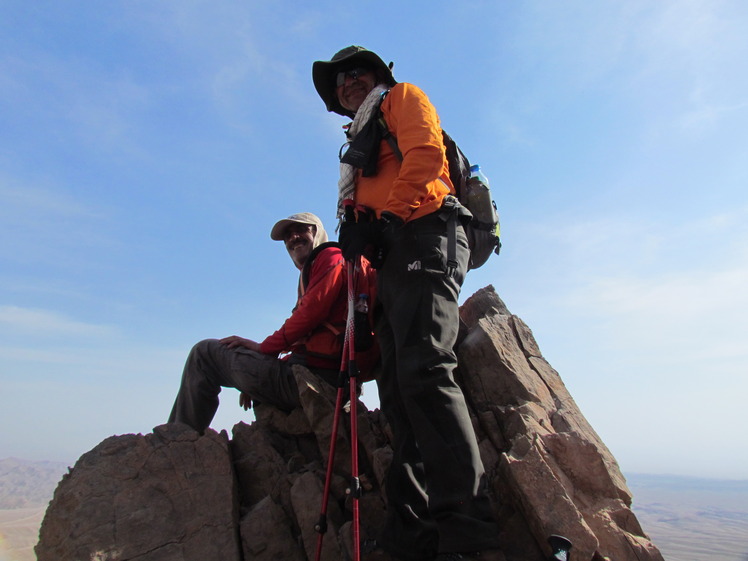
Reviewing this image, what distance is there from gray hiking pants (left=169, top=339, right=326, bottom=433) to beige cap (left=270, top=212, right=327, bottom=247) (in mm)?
1859

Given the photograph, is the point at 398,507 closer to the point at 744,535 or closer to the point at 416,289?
the point at 416,289

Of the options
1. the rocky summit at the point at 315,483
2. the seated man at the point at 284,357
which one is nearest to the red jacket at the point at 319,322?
the seated man at the point at 284,357

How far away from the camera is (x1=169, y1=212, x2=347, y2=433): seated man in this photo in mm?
6172

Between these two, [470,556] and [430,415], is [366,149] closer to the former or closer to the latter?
[430,415]

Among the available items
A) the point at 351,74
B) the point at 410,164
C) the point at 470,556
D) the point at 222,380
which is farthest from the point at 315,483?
the point at 351,74

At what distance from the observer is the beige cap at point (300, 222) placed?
720cm

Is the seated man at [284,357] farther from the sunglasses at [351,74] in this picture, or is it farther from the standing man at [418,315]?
the sunglasses at [351,74]

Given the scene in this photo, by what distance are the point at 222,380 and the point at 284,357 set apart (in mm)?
965

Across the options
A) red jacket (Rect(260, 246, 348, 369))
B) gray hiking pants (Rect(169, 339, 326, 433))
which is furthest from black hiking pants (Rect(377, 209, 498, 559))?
gray hiking pants (Rect(169, 339, 326, 433))

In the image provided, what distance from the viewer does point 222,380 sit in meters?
6.64

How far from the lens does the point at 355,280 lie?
556 cm

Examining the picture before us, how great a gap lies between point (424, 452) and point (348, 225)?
222cm

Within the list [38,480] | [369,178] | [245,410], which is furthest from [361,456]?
[38,480]

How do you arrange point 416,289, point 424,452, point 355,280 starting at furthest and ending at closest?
point 355,280 → point 416,289 → point 424,452
